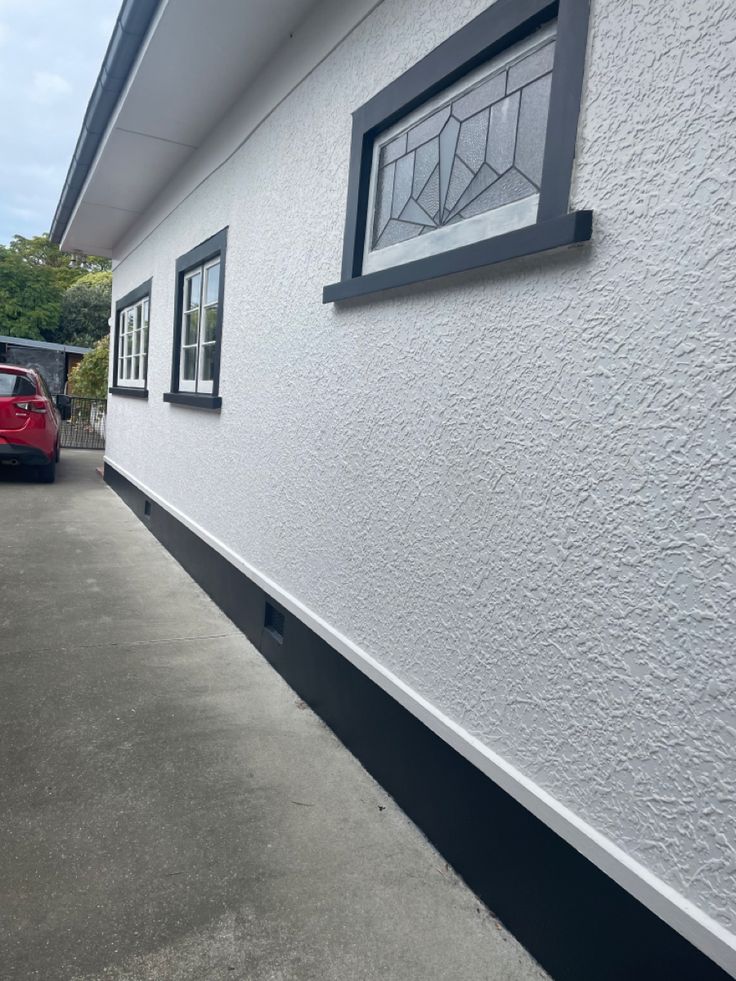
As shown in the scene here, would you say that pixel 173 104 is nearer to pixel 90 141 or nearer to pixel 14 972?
pixel 90 141

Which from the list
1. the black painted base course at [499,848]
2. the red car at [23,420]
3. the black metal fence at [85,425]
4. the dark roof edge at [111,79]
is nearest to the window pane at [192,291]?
the dark roof edge at [111,79]

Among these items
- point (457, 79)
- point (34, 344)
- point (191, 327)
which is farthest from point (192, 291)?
point (34, 344)

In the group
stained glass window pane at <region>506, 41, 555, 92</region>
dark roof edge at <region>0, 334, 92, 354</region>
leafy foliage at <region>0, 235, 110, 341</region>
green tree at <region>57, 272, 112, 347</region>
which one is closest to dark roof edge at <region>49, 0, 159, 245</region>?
stained glass window pane at <region>506, 41, 555, 92</region>

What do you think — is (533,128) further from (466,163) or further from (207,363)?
(207,363)

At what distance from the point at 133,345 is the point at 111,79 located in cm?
456

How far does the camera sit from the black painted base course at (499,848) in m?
1.53

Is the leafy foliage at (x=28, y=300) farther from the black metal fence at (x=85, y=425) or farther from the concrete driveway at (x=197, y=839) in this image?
the concrete driveway at (x=197, y=839)

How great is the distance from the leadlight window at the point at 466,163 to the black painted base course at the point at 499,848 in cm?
177

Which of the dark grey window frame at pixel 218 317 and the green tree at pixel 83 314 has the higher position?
the green tree at pixel 83 314

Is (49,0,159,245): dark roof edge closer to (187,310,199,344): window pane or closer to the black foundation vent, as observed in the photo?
(187,310,199,344): window pane

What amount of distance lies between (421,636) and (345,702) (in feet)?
2.46

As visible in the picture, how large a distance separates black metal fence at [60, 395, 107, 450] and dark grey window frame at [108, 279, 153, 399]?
21.4 ft

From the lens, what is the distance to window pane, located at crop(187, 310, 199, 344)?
227 inches

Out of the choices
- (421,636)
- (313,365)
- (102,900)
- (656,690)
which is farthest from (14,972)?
(313,365)
